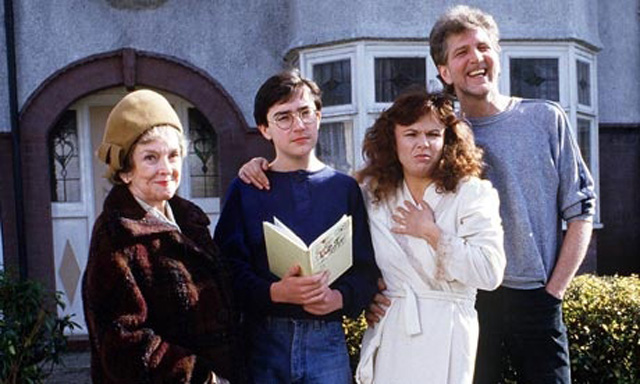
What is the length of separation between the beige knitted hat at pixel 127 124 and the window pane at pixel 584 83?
215 inches

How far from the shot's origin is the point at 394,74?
624 centimetres

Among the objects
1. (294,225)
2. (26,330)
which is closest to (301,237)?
(294,225)

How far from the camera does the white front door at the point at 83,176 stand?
702 cm

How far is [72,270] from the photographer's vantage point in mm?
7055

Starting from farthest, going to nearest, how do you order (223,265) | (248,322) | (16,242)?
(16,242), (248,322), (223,265)

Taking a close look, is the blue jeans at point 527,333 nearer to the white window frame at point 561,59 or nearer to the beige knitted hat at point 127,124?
the beige knitted hat at point 127,124

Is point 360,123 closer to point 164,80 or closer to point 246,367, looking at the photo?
point 164,80

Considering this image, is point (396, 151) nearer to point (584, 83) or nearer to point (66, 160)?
point (584, 83)

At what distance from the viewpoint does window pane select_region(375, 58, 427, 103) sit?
6219mm

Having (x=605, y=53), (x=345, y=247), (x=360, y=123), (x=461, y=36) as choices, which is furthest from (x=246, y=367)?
(x=605, y=53)

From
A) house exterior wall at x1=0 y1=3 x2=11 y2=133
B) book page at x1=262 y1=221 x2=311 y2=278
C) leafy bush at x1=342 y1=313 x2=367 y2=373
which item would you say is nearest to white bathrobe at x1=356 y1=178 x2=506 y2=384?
book page at x1=262 y1=221 x2=311 y2=278

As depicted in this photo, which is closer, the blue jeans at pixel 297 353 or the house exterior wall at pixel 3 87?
the blue jeans at pixel 297 353

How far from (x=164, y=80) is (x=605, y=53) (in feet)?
15.3

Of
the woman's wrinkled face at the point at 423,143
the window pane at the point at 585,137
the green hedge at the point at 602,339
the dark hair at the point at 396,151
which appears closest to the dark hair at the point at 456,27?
the dark hair at the point at 396,151
